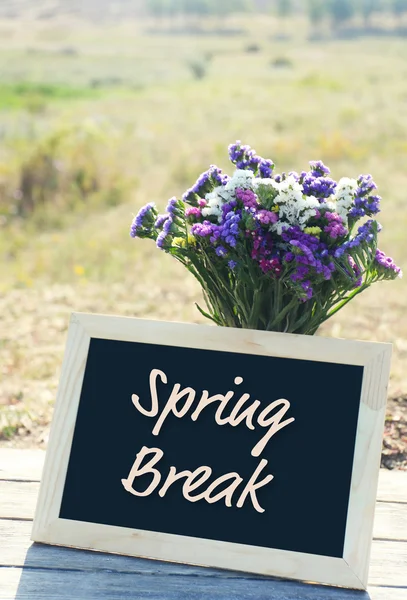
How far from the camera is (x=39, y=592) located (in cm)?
156

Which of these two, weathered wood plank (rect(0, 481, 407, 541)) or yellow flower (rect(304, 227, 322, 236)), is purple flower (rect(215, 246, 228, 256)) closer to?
yellow flower (rect(304, 227, 322, 236))

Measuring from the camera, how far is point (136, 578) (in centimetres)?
162

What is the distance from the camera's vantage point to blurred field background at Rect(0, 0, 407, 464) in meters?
4.73

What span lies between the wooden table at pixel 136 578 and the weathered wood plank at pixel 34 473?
0.75 ft

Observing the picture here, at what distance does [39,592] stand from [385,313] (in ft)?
13.0

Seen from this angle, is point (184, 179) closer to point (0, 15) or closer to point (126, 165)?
point (126, 165)

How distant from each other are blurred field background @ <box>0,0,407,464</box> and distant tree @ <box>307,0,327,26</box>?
18280 mm

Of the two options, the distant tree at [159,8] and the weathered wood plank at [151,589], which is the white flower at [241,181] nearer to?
the weathered wood plank at [151,589]

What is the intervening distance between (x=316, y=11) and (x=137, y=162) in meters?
45.0

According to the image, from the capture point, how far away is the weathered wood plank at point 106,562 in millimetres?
1652

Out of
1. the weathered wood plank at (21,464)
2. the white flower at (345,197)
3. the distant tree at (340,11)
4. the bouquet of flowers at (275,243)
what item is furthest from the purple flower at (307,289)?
the distant tree at (340,11)

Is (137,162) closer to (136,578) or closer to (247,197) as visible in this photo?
(247,197)

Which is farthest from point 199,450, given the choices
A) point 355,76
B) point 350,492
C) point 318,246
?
point 355,76

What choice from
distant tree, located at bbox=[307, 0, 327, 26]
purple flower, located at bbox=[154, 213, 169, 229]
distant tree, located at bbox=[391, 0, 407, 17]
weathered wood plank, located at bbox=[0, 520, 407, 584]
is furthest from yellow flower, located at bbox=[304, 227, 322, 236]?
distant tree, located at bbox=[307, 0, 327, 26]
